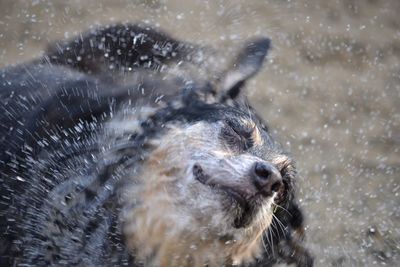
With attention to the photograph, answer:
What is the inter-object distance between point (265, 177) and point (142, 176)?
20.9 inches

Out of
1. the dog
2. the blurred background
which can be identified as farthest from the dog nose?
the blurred background

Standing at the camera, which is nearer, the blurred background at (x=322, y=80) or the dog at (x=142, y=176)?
the dog at (x=142, y=176)

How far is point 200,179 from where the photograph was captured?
2.58 metres

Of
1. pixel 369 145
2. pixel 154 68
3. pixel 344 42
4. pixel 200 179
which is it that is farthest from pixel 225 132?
pixel 344 42

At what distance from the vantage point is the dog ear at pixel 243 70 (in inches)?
128

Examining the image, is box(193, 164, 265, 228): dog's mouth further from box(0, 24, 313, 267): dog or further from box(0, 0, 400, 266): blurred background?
box(0, 0, 400, 266): blurred background

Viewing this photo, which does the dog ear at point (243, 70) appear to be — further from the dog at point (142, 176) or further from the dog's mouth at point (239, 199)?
the dog's mouth at point (239, 199)

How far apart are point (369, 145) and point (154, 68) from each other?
6.87 feet

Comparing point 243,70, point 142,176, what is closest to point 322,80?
point 243,70

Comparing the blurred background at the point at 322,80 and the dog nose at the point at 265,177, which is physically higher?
the dog nose at the point at 265,177

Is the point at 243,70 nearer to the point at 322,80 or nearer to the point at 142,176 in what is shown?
the point at 142,176

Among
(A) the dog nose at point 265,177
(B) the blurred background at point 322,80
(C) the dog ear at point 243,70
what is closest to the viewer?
(A) the dog nose at point 265,177

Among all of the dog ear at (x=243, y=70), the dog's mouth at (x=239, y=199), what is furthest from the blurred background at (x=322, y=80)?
the dog's mouth at (x=239, y=199)

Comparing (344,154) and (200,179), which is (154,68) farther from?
(344,154)
